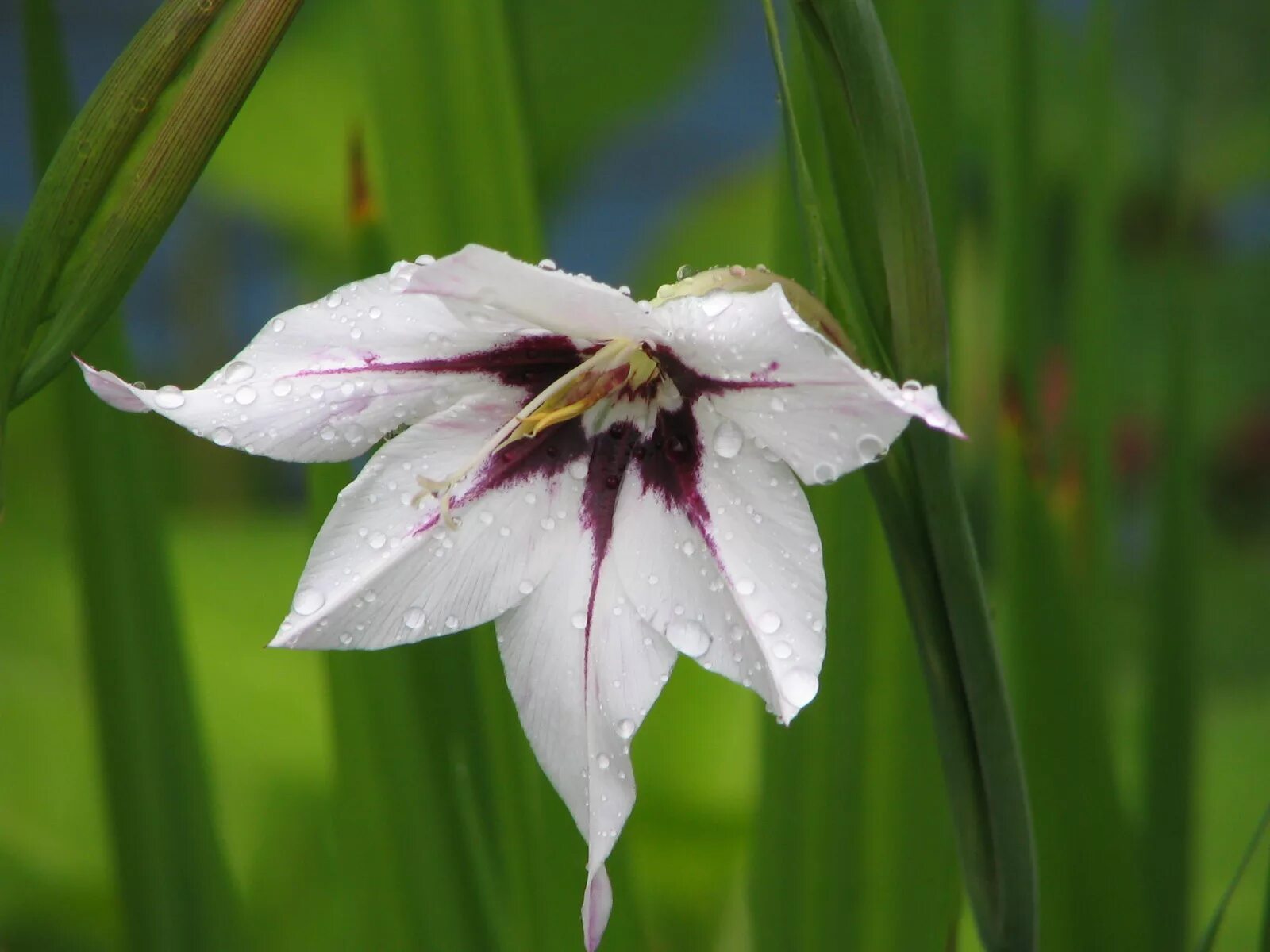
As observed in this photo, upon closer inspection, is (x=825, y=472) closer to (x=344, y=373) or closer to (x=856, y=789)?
(x=344, y=373)

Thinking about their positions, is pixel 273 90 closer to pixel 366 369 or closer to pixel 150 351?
pixel 150 351

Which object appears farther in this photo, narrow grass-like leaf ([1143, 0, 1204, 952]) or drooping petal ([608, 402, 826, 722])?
narrow grass-like leaf ([1143, 0, 1204, 952])

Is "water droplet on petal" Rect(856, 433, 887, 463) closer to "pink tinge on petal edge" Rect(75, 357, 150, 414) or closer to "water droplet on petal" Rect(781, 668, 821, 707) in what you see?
"water droplet on petal" Rect(781, 668, 821, 707)

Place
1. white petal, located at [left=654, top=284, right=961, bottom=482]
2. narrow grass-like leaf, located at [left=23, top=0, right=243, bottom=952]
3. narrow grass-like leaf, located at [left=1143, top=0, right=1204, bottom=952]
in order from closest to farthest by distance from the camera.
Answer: white petal, located at [left=654, top=284, right=961, bottom=482] → narrow grass-like leaf, located at [left=23, top=0, right=243, bottom=952] → narrow grass-like leaf, located at [left=1143, top=0, right=1204, bottom=952]

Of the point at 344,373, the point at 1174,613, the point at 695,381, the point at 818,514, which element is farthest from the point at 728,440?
the point at 1174,613

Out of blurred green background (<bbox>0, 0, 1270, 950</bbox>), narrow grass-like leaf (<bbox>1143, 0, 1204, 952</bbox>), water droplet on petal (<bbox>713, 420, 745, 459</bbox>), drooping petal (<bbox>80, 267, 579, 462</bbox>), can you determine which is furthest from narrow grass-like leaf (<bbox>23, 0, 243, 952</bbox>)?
narrow grass-like leaf (<bbox>1143, 0, 1204, 952</bbox>)

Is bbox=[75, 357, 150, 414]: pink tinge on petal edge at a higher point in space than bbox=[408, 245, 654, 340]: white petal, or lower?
lower

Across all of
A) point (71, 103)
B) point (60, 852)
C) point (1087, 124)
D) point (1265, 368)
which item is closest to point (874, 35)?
point (71, 103)

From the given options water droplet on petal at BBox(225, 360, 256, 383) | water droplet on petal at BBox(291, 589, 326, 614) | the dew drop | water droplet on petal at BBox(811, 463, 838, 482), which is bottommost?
water droplet on petal at BBox(291, 589, 326, 614)
